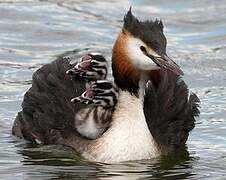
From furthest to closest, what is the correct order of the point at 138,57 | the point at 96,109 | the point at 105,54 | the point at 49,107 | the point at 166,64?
the point at 105,54 → the point at 49,107 → the point at 96,109 → the point at 138,57 → the point at 166,64

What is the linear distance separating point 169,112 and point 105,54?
4.41 meters

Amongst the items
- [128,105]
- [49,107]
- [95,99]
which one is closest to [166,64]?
[128,105]

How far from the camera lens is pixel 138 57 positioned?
11.3 meters

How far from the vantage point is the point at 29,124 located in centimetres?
1242

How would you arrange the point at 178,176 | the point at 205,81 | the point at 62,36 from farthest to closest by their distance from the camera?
the point at 62,36 → the point at 205,81 → the point at 178,176

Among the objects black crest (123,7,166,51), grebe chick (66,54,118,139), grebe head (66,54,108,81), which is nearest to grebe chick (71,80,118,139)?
grebe chick (66,54,118,139)

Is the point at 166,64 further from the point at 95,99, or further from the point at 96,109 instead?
the point at 96,109

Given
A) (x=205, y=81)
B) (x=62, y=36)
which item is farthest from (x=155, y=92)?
(x=62, y=36)

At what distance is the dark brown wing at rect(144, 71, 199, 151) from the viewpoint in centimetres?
1220

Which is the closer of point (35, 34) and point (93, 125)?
point (93, 125)

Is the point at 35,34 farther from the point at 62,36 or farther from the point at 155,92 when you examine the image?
the point at 155,92

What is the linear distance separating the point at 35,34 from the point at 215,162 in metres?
6.40

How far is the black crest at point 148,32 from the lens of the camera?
37.1ft

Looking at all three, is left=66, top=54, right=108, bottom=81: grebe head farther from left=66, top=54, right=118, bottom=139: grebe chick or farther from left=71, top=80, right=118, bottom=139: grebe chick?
left=71, top=80, right=118, bottom=139: grebe chick
